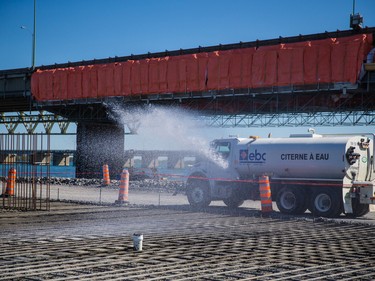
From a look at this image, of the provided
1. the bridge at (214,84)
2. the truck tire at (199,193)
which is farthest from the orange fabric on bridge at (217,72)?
the truck tire at (199,193)

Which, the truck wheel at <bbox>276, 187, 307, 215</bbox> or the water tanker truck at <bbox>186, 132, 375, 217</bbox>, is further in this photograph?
the truck wheel at <bbox>276, 187, 307, 215</bbox>

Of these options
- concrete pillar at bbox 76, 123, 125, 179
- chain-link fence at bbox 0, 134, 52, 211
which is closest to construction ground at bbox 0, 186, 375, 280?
chain-link fence at bbox 0, 134, 52, 211

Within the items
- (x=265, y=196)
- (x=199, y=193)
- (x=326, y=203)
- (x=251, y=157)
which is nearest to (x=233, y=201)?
(x=199, y=193)

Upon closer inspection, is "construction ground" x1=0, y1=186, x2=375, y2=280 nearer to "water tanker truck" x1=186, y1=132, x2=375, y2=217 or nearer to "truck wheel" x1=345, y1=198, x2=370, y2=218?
"water tanker truck" x1=186, y1=132, x2=375, y2=217

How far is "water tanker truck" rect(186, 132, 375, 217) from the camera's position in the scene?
857 inches

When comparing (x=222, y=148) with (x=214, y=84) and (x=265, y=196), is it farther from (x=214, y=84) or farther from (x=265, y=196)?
(x=214, y=84)

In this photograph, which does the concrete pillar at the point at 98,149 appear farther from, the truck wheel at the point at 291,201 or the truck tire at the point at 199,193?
the truck wheel at the point at 291,201

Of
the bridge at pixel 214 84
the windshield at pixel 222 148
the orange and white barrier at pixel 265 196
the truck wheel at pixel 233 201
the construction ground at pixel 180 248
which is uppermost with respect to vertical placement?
the bridge at pixel 214 84

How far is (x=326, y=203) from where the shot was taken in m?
22.0

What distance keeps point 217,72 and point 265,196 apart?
18880mm

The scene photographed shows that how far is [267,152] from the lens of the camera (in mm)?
23844

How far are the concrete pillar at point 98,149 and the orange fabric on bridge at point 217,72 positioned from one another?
226 inches

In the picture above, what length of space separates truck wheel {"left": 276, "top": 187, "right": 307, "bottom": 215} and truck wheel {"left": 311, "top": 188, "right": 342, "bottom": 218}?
0.43 meters

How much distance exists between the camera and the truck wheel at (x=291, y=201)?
73.5 ft
